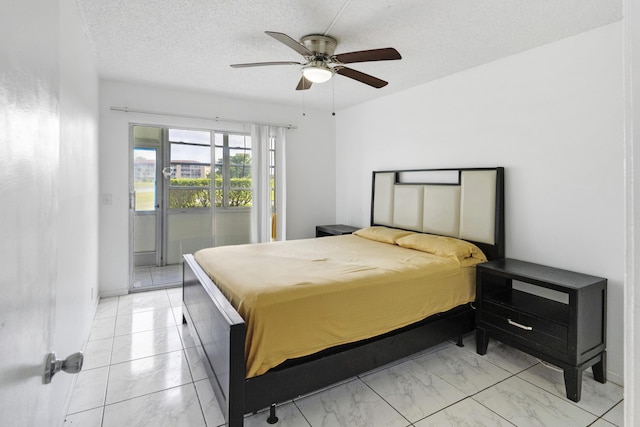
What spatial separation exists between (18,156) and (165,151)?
4.14m

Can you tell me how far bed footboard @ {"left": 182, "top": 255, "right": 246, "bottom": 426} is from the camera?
1.66 metres

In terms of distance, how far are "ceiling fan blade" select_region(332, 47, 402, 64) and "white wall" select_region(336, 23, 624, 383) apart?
4.56ft

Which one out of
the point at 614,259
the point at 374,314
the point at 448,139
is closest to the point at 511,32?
the point at 448,139

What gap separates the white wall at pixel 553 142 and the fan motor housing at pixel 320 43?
1.51m

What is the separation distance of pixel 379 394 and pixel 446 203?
2.04m

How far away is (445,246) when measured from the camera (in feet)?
9.80

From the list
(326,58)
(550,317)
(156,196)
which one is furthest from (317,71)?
(156,196)

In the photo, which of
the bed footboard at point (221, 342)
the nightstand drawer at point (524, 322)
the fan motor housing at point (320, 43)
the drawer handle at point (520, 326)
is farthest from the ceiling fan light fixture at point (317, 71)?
the drawer handle at point (520, 326)

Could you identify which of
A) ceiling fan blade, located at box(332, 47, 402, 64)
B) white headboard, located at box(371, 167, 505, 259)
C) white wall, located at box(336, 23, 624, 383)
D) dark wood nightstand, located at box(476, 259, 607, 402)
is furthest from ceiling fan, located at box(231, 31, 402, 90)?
dark wood nightstand, located at box(476, 259, 607, 402)

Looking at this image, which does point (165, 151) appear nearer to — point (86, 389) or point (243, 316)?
point (86, 389)

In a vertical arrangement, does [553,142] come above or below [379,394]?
above

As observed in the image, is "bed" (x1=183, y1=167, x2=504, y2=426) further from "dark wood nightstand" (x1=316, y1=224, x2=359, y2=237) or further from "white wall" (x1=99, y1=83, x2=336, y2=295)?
"white wall" (x1=99, y1=83, x2=336, y2=295)

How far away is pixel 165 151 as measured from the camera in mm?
4434

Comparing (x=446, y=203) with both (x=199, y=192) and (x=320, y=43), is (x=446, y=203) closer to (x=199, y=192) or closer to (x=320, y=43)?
(x=320, y=43)
